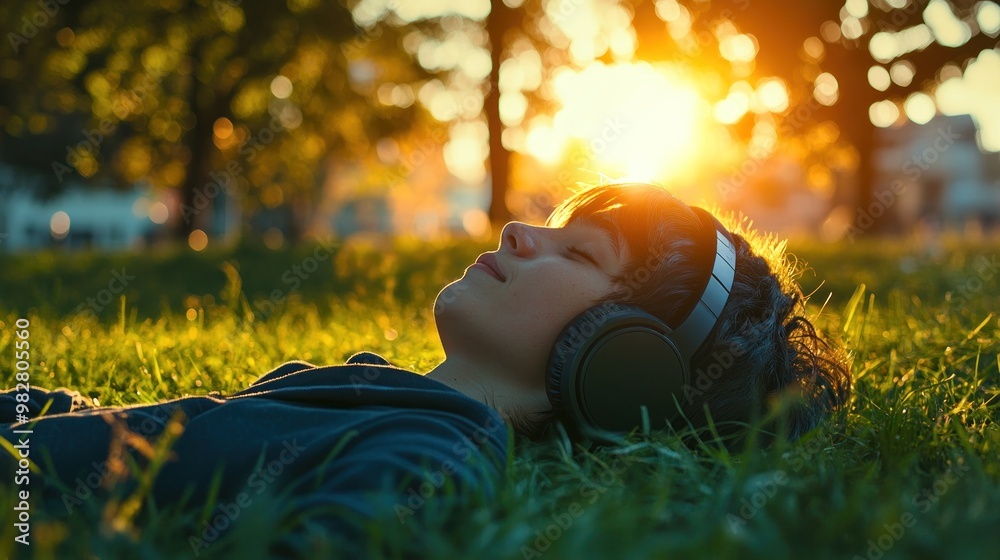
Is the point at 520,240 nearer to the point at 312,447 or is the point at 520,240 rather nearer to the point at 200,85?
the point at 312,447

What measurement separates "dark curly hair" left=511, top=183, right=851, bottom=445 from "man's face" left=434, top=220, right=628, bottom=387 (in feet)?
0.24

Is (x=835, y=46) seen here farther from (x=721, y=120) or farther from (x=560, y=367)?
(x=560, y=367)

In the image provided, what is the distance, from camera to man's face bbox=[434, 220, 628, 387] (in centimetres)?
232

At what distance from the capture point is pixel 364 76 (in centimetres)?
2345

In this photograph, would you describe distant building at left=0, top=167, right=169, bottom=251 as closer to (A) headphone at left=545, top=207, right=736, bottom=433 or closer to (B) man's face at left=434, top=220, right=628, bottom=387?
(B) man's face at left=434, top=220, right=628, bottom=387

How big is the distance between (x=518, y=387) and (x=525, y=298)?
25 cm

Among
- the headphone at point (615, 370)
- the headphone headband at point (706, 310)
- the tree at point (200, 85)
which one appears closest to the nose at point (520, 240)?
the headphone at point (615, 370)

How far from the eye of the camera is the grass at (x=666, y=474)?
139 cm

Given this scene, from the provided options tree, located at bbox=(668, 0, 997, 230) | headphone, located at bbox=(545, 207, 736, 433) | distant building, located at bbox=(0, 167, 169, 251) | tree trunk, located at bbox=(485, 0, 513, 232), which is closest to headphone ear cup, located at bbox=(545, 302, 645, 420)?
headphone, located at bbox=(545, 207, 736, 433)

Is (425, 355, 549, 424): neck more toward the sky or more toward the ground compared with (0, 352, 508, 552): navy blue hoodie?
more toward the ground

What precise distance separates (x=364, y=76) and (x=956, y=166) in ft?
218

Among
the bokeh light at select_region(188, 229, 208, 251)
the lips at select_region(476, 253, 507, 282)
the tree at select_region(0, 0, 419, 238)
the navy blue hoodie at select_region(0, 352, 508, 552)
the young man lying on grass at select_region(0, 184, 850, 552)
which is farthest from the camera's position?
the tree at select_region(0, 0, 419, 238)

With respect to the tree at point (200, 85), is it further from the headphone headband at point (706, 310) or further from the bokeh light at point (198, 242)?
the headphone headband at point (706, 310)

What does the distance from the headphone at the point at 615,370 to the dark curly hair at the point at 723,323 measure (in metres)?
0.13
